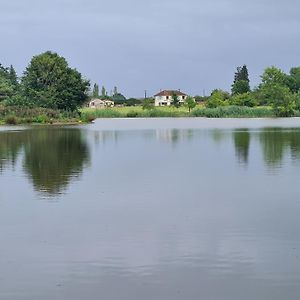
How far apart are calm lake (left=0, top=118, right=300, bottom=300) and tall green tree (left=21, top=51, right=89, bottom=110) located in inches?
1999

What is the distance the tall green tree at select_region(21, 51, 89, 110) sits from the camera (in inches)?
2793

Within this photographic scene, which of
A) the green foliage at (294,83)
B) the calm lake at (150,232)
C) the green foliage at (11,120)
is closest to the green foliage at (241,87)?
the green foliage at (294,83)

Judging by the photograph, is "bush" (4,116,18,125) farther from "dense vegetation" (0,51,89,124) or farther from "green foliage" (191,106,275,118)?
"green foliage" (191,106,275,118)

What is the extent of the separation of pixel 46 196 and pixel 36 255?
18.0 ft

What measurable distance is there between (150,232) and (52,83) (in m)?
63.8

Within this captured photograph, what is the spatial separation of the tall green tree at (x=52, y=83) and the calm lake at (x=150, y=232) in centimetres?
5078

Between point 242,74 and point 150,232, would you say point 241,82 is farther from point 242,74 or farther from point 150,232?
point 150,232

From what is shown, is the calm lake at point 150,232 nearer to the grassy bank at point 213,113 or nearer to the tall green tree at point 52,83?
the tall green tree at point 52,83

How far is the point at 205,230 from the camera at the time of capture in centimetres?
1065

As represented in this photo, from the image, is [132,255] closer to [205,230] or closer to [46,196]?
[205,230]

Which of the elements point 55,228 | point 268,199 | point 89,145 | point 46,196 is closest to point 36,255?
point 55,228

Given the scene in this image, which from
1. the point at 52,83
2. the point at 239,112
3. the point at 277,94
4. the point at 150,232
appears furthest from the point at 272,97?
the point at 150,232

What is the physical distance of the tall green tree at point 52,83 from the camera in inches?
2793

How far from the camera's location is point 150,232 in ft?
34.6
